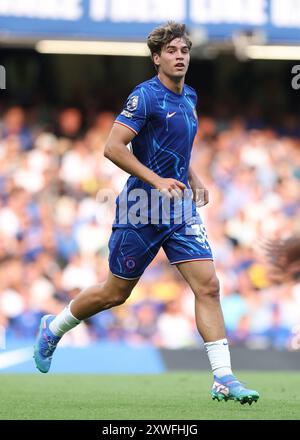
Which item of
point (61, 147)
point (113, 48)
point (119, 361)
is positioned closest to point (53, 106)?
point (61, 147)

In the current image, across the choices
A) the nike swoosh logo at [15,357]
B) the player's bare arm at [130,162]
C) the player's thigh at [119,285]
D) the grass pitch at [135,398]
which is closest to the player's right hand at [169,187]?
the player's bare arm at [130,162]

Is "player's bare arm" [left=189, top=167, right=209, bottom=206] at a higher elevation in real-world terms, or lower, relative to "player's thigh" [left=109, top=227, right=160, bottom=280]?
higher

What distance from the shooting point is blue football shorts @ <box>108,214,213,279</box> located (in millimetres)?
7105

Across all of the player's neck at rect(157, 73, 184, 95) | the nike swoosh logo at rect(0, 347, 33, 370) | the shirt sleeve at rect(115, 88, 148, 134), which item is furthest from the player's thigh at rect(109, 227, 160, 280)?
the nike swoosh logo at rect(0, 347, 33, 370)

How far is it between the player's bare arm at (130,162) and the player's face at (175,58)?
564mm

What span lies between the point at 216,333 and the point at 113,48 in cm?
960

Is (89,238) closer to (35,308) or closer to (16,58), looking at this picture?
(35,308)

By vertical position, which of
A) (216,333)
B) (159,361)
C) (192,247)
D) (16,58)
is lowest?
(216,333)

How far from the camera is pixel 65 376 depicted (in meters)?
10.4

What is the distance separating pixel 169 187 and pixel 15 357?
6430 mm

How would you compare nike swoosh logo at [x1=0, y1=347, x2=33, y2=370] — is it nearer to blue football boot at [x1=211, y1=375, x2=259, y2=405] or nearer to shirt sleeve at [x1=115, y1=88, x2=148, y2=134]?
blue football boot at [x1=211, y1=375, x2=259, y2=405]

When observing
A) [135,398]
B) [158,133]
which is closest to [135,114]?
[158,133]

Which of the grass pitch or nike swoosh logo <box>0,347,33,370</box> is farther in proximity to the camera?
nike swoosh logo <box>0,347,33,370</box>

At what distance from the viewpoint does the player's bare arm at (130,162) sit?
666 cm
